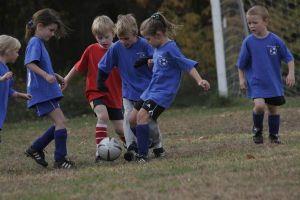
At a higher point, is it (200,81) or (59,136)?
(200,81)

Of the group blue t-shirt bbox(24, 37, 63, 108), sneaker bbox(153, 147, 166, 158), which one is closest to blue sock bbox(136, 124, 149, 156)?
sneaker bbox(153, 147, 166, 158)

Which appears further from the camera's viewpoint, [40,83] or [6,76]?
[40,83]

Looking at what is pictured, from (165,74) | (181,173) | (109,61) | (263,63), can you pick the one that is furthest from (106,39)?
(181,173)

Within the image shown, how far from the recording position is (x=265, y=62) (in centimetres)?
922

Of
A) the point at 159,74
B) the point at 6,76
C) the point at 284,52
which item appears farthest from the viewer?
the point at 284,52

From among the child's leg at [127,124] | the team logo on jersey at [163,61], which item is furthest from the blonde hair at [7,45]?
the team logo on jersey at [163,61]

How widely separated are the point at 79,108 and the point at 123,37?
1132cm

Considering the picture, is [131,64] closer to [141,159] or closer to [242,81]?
[141,159]

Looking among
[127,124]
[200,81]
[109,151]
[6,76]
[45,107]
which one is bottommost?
[109,151]

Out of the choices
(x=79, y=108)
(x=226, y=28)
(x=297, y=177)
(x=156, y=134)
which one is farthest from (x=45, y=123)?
(x=297, y=177)

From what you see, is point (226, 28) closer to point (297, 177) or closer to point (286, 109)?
point (286, 109)

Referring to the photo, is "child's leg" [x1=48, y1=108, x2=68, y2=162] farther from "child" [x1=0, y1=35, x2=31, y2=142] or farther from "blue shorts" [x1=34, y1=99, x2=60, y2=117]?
"child" [x1=0, y1=35, x2=31, y2=142]

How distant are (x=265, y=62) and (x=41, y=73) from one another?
269 cm

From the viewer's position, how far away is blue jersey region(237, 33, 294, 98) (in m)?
9.22
